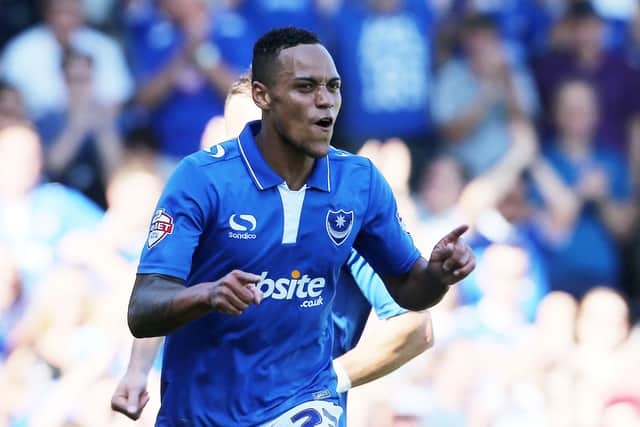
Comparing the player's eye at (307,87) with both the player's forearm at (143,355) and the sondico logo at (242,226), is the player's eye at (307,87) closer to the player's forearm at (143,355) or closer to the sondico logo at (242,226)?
the sondico logo at (242,226)

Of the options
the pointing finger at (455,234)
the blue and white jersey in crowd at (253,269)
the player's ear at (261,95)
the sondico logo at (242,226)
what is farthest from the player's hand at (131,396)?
the pointing finger at (455,234)

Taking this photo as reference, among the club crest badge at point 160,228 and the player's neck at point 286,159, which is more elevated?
the player's neck at point 286,159

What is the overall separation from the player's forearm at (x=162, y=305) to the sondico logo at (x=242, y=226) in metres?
0.28

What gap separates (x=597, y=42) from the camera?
1195cm

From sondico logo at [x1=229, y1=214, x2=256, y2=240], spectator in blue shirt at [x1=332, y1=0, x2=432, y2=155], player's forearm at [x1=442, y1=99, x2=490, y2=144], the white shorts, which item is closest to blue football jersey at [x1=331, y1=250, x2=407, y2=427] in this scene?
the white shorts

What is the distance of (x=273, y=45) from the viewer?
5121 mm

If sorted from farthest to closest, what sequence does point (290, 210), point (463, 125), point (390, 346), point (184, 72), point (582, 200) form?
1. point (582, 200)
2. point (463, 125)
3. point (184, 72)
4. point (390, 346)
5. point (290, 210)

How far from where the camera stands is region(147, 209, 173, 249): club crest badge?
16.0ft

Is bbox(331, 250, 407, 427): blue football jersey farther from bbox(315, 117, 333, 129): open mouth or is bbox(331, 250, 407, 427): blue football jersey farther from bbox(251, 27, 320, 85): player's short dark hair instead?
bbox(251, 27, 320, 85): player's short dark hair

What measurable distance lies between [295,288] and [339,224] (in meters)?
0.28

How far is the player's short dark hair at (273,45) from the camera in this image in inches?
201

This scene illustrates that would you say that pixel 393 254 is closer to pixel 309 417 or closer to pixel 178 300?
pixel 309 417

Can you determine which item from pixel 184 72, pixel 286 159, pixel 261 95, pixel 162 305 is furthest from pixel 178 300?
pixel 184 72

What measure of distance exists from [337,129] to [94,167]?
1.86 metres
